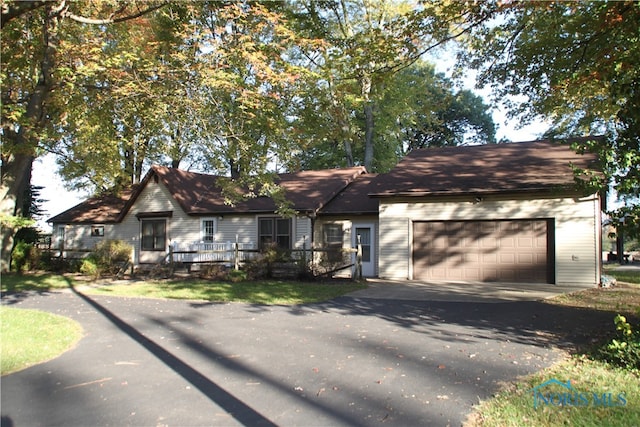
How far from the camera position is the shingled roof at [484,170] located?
15.9 m

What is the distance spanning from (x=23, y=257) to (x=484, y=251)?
20.5 metres

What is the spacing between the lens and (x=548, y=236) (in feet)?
50.4

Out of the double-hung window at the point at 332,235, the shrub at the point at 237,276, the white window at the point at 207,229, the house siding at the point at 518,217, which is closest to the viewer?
the house siding at the point at 518,217

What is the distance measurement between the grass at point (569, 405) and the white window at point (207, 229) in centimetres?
1811

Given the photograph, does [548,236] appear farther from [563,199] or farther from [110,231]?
[110,231]

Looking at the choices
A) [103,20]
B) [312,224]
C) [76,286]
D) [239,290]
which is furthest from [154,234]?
[103,20]

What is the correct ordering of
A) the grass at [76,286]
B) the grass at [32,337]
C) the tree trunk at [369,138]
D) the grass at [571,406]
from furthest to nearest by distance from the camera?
1. the tree trunk at [369,138]
2. the grass at [76,286]
3. the grass at [32,337]
4. the grass at [571,406]

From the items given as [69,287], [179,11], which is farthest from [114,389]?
[69,287]

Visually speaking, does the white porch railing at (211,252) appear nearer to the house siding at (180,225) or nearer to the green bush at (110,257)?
the house siding at (180,225)

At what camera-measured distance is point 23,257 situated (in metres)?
22.0

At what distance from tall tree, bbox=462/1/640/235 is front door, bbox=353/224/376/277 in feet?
23.6

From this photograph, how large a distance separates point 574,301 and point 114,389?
1029 centimetres

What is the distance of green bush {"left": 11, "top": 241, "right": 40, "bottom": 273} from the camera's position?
2188cm

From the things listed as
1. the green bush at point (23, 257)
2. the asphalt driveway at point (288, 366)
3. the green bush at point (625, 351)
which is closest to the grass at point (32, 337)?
the asphalt driveway at point (288, 366)
